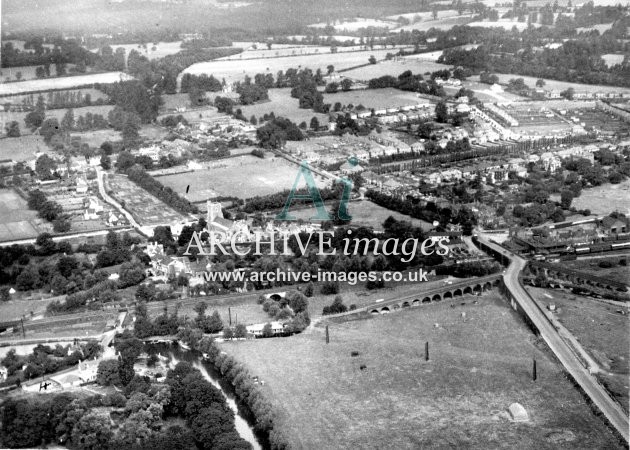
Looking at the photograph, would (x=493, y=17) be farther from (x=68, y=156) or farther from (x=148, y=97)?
(x=68, y=156)

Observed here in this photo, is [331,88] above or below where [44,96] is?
below

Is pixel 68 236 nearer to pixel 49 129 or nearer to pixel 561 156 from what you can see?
pixel 49 129

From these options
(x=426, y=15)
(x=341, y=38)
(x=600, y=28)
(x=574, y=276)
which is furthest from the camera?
(x=341, y=38)

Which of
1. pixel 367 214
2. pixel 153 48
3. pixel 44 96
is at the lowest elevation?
pixel 367 214

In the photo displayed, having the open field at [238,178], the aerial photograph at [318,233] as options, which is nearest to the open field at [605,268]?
the aerial photograph at [318,233]

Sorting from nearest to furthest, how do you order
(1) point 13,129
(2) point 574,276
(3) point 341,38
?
(2) point 574,276 → (1) point 13,129 → (3) point 341,38

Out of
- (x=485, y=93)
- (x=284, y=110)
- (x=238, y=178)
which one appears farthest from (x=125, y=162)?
(x=485, y=93)

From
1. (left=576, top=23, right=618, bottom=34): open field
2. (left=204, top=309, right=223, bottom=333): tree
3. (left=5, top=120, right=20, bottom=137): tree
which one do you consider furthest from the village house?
(left=576, top=23, right=618, bottom=34): open field
